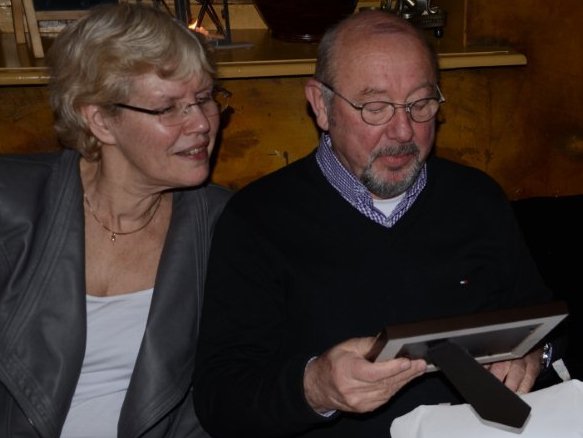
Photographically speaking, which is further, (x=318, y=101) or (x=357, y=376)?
(x=318, y=101)

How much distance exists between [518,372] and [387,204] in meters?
0.43

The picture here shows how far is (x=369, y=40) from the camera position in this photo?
1.58 metres

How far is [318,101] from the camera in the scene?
1.68 meters

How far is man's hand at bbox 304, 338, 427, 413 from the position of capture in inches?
46.6

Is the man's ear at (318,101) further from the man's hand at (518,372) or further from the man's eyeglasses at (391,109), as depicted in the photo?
the man's hand at (518,372)

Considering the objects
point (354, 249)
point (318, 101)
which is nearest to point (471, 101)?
point (318, 101)

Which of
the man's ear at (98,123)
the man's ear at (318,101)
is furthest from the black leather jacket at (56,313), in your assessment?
the man's ear at (318,101)

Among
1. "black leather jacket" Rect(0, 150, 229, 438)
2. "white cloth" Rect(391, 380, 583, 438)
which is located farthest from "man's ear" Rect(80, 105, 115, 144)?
"white cloth" Rect(391, 380, 583, 438)

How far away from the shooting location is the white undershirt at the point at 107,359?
1657mm

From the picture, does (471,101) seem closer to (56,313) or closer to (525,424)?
(525,424)

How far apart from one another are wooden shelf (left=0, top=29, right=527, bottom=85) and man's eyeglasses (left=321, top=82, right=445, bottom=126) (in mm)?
351

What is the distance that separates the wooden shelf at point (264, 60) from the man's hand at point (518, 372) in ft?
2.50

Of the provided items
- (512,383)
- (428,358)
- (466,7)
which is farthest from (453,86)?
(428,358)

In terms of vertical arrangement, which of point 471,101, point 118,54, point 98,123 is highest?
point 118,54
